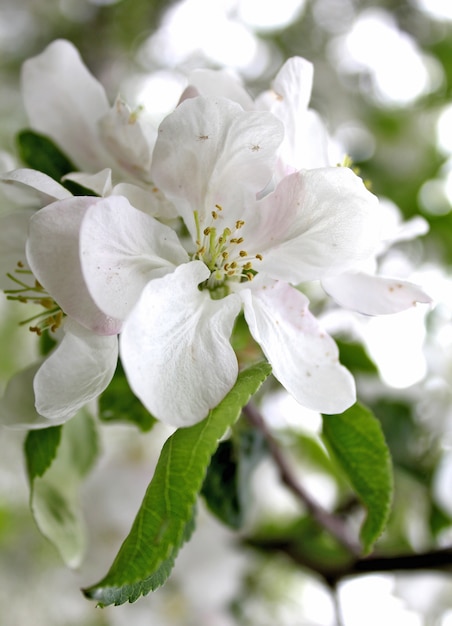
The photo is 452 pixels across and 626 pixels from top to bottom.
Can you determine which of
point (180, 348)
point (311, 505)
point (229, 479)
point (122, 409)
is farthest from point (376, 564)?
point (180, 348)

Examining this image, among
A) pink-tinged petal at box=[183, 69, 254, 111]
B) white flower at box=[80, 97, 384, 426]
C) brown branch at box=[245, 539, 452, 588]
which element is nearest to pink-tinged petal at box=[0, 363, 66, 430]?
white flower at box=[80, 97, 384, 426]

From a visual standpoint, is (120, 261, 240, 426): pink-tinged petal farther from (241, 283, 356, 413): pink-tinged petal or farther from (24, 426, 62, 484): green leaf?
(24, 426, 62, 484): green leaf

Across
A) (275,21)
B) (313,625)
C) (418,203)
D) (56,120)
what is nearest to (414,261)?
(418,203)

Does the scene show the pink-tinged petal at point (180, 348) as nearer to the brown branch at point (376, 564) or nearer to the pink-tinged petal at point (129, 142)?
the pink-tinged petal at point (129, 142)

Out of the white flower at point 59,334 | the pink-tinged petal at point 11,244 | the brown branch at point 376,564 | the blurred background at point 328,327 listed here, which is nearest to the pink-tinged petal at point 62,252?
the white flower at point 59,334

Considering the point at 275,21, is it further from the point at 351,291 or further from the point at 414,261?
the point at 351,291
